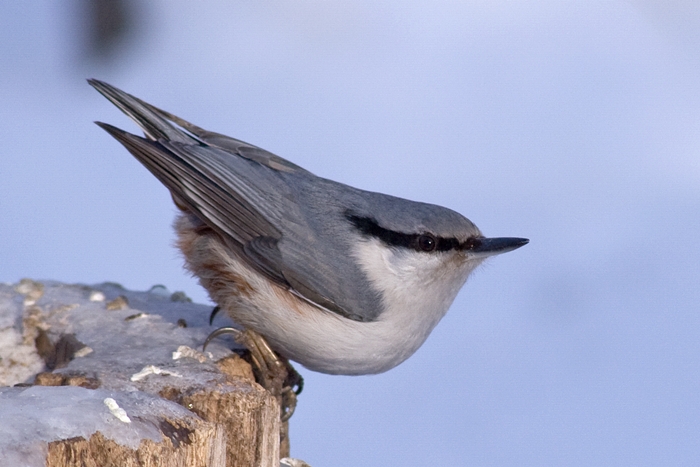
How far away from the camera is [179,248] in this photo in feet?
7.89

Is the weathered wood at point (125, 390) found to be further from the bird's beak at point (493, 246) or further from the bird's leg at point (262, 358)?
the bird's beak at point (493, 246)

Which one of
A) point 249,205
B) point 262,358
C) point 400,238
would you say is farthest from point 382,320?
point 249,205

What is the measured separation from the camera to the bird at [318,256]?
83.7 inches

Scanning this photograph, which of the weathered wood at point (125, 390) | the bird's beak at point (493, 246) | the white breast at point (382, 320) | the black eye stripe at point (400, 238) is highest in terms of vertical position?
the bird's beak at point (493, 246)

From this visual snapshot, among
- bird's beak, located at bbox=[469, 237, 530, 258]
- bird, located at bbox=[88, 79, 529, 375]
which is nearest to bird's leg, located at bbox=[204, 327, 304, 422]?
bird, located at bbox=[88, 79, 529, 375]

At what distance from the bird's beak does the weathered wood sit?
680 millimetres

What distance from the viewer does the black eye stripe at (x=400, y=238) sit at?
2.14 metres

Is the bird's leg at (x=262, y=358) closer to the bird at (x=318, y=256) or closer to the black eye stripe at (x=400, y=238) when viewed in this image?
the bird at (x=318, y=256)

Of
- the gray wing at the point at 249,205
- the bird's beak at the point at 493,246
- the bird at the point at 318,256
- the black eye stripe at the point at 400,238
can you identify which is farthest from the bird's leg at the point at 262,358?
the bird's beak at the point at 493,246

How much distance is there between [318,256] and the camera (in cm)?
219

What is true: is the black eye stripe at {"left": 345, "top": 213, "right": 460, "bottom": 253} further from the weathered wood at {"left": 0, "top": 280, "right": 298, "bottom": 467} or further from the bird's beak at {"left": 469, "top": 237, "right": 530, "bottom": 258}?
the weathered wood at {"left": 0, "top": 280, "right": 298, "bottom": 467}

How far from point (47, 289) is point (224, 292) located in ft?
2.39

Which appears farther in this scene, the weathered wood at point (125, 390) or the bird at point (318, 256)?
the bird at point (318, 256)

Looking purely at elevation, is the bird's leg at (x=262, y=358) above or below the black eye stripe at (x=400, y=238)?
below
